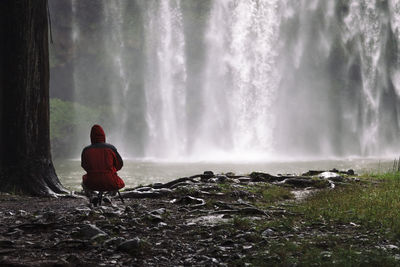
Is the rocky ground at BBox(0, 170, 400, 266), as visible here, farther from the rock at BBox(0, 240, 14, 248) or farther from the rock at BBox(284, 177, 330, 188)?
the rock at BBox(284, 177, 330, 188)

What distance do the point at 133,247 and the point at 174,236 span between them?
2.99 feet

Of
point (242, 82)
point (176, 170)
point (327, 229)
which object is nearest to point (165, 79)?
point (242, 82)

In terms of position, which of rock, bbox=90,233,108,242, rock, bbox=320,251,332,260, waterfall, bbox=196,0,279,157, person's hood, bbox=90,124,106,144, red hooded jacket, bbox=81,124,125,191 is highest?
waterfall, bbox=196,0,279,157

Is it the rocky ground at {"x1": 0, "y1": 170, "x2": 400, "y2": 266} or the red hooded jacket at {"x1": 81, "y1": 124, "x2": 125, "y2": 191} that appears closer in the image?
the rocky ground at {"x1": 0, "y1": 170, "x2": 400, "y2": 266}

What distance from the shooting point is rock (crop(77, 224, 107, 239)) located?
556 centimetres

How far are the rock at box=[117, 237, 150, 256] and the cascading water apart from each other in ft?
131

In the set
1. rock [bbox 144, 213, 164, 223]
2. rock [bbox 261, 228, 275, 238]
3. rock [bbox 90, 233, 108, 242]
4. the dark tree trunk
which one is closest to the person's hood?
rock [bbox 144, 213, 164, 223]

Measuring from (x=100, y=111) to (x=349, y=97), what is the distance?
28.8 meters

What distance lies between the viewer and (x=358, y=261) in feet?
15.5

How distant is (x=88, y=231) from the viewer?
221 inches

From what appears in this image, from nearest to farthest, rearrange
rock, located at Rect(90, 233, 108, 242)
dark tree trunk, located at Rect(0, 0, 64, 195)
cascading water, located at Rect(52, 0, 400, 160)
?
rock, located at Rect(90, 233, 108, 242) < dark tree trunk, located at Rect(0, 0, 64, 195) < cascading water, located at Rect(52, 0, 400, 160)

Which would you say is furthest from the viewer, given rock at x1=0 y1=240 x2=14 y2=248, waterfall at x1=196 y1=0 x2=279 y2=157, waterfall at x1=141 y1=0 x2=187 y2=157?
waterfall at x1=141 y1=0 x2=187 y2=157

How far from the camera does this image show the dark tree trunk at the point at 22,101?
941cm

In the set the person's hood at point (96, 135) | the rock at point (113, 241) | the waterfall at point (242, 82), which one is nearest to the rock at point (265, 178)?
the person's hood at point (96, 135)
